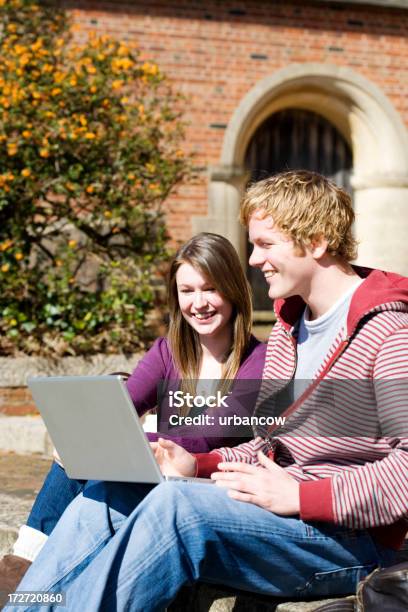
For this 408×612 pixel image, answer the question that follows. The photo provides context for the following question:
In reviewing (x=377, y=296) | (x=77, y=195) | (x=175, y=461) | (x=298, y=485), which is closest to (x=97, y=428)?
(x=175, y=461)

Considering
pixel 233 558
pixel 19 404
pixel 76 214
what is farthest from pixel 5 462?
pixel 233 558

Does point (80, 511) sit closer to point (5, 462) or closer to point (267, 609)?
point (267, 609)

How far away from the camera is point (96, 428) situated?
2.19 meters

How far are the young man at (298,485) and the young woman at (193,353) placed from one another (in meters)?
0.44

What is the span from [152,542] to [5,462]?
334 centimetres

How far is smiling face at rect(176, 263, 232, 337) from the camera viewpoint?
286 cm

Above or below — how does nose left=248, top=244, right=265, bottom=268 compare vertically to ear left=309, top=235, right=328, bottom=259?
below

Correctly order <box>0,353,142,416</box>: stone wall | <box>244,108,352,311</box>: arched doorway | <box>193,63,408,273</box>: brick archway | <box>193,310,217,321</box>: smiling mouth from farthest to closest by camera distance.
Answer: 1. <box>244,108,352,311</box>: arched doorway
2. <box>193,63,408,273</box>: brick archway
3. <box>0,353,142,416</box>: stone wall
4. <box>193,310,217,321</box>: smiling mouth

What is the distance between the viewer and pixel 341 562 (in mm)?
2164

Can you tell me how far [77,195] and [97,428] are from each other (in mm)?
4749

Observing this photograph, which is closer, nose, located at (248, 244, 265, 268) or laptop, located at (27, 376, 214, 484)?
laptop, located at (27, 376, 214, 484)

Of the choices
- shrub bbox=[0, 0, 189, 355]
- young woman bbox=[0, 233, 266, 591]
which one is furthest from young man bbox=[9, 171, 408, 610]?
shrub bbox=[0, 0, 189, 355]

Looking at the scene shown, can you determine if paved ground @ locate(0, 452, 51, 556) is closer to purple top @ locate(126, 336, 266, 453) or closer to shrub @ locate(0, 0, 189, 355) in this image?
purple top @ locate(126, 336, 266, 453)

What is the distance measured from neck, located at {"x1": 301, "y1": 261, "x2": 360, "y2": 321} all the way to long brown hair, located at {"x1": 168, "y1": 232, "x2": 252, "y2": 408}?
562mm
